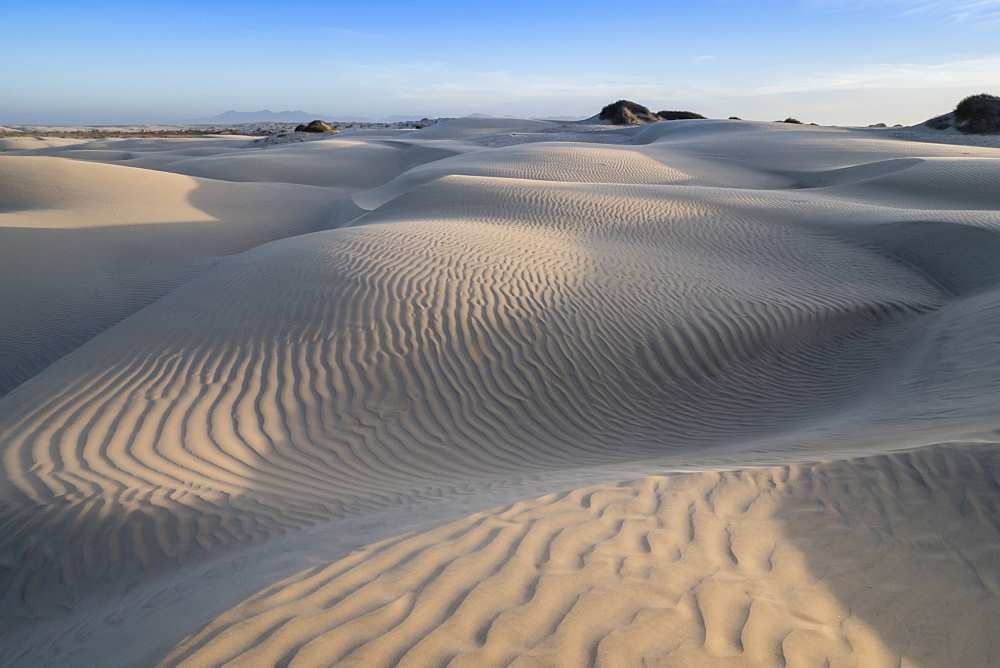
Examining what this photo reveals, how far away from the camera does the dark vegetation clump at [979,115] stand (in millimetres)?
33156

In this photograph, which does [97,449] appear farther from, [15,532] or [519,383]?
[519,383]

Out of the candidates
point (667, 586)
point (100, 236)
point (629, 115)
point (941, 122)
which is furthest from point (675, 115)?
point (667, 586)

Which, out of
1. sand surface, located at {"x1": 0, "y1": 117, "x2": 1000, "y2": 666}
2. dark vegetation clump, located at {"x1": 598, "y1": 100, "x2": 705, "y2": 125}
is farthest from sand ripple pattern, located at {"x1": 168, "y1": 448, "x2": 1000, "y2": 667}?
dark vegetation clump, located at {"x1": 598, "y1": 100, "x2": 705, "y2": 125}

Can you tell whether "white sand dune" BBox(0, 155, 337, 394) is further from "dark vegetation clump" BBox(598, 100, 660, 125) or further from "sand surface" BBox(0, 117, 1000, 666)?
Result: "dark vegetation clump" BBox(598, 100, 660, 125)

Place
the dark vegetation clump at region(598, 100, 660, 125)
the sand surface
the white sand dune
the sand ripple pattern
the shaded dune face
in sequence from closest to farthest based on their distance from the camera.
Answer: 1. the sand ripple pattern
2. the sand surface
3. the shaded dune face
4. the white sand dune
5. the dark vegetation clump at region(598, 100, 660, 125)

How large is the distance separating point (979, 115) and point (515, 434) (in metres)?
38.9

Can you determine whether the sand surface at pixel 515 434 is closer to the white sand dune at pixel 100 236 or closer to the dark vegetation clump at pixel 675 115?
the white sand dune at pixel 100 236

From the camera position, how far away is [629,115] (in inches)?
1981

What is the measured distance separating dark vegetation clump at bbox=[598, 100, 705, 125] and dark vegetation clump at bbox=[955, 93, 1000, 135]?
1950 centimetres

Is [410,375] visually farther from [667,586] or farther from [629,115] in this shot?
[629,115]

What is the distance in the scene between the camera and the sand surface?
107 inches

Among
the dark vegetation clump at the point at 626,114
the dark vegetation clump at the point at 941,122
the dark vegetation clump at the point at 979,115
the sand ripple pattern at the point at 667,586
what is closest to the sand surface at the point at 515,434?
the sand ripple pattern at the point at 667,586

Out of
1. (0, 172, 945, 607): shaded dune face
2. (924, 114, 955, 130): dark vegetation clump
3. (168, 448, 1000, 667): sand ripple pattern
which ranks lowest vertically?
(0, 172, 945, 607): shaded dune face

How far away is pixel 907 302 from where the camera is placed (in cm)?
926
